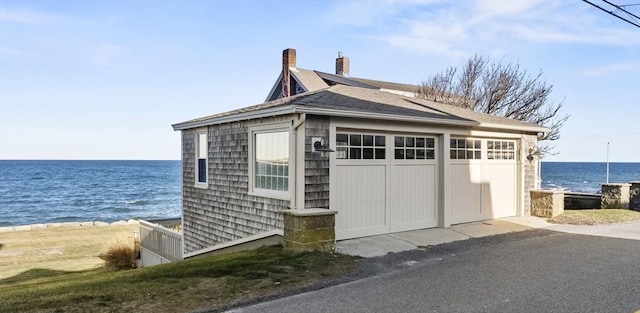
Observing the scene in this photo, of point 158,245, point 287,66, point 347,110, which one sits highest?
point 287,66

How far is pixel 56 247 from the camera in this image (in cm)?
1738

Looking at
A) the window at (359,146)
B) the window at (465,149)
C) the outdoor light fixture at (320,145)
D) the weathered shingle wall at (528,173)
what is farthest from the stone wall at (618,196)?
the outdoor light fixture at (320,145)

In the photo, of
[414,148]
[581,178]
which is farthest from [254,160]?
[581,178]

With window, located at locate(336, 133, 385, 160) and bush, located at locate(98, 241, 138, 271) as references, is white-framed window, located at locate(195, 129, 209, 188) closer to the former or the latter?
window, located at locate(336, 133, 385, 160)

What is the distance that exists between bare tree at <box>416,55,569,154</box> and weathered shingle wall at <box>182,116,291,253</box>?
14.8m

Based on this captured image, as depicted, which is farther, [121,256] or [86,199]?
[86,199]

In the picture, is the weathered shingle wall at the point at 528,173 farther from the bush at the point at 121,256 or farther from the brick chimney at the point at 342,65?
the brick chimney at the point at 342,65

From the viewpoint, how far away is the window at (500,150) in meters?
10.8

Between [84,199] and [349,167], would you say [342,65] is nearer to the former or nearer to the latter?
[349,167]

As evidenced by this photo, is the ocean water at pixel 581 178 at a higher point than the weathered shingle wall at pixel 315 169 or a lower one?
lower

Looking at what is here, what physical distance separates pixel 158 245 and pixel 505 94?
1799 centimetres

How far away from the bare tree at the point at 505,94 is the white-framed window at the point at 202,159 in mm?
14585

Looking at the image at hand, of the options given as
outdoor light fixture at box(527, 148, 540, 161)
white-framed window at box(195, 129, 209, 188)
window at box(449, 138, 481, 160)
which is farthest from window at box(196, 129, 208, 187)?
outdoor light fixture at box(527, 148, 540, 161)

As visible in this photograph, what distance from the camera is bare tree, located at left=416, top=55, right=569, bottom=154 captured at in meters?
22.1
